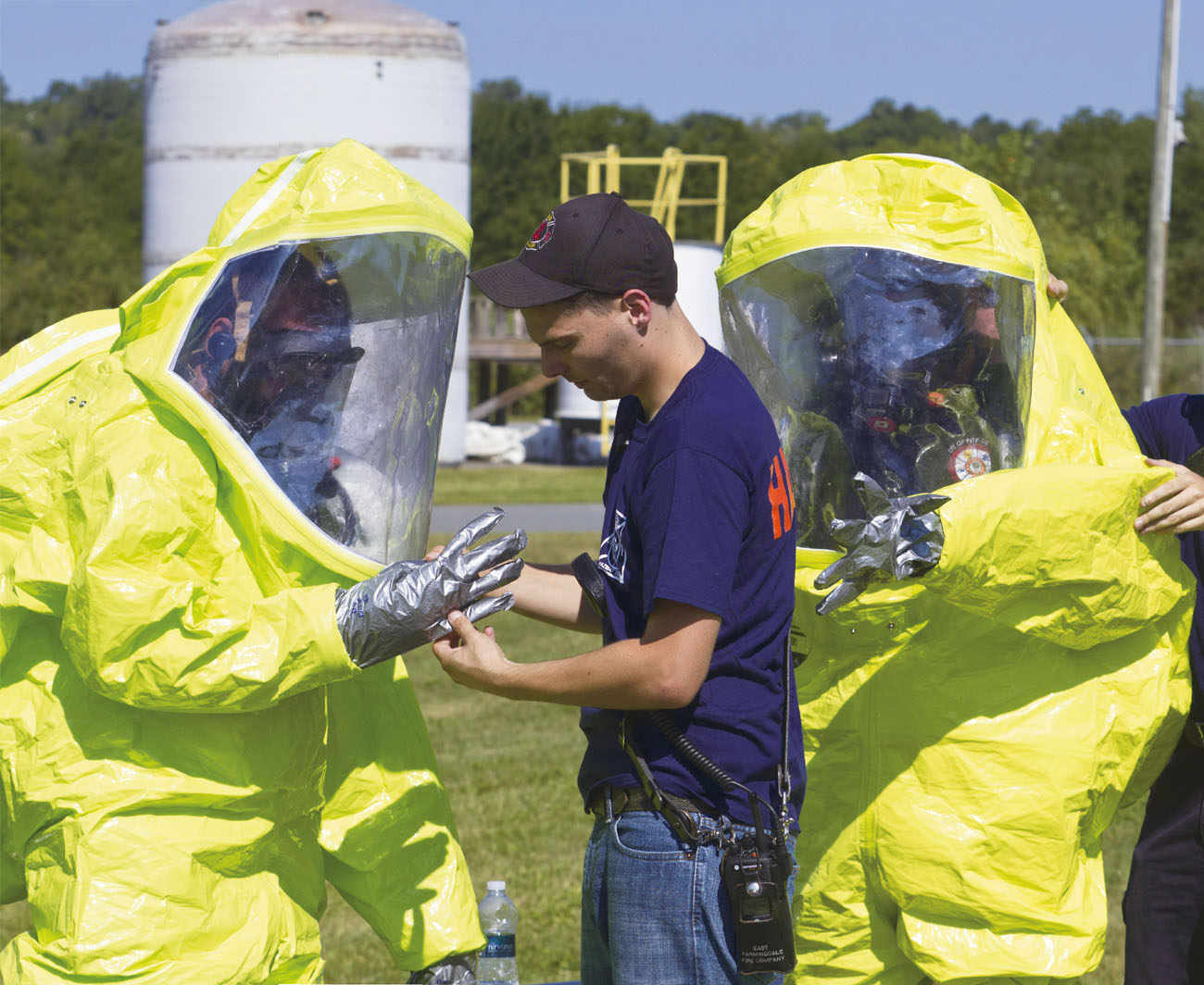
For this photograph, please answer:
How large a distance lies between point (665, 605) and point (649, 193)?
36.4 metres

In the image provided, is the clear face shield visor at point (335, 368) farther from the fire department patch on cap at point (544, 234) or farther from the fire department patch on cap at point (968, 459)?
the fire department patch on cap at point (968, 459)

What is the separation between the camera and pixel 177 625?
2299 millimetres

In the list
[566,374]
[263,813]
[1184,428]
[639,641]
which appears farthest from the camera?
[1184,428]

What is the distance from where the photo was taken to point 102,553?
7.47ft

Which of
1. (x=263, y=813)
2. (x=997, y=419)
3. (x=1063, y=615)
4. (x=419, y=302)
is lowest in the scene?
(x=263, y=813)

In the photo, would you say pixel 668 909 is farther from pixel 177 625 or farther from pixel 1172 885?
pixel 1172 885

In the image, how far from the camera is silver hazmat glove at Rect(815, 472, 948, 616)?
94.6 inches

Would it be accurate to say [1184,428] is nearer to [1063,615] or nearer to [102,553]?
[1063,615]

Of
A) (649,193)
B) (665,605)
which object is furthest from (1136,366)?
(649,193)

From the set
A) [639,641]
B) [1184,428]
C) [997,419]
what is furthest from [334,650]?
[1184,428]

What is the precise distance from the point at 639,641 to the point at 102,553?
0.89 meters

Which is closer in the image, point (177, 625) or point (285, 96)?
point (177, 625)

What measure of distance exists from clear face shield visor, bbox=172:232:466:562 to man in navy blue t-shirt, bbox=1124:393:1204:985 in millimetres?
1568

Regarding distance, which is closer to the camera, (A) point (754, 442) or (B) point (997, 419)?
(A) point (754, 442)
